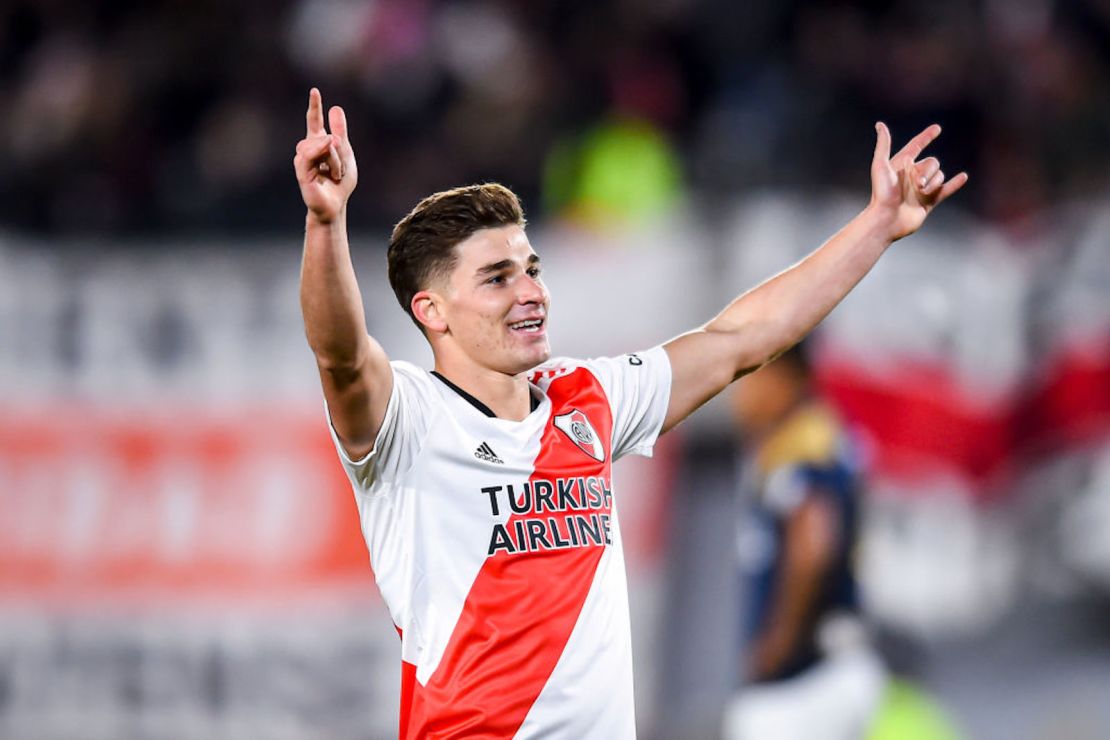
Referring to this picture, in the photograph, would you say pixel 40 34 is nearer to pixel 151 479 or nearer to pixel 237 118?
pixel 237 118

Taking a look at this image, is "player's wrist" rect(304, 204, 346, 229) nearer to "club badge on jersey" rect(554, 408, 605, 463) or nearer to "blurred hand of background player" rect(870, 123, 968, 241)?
"club badge on jersey" rect(554, 408, 605, 463)

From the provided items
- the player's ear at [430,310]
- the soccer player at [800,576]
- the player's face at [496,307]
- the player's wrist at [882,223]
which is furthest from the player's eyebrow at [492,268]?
the soccer player at [800,576]

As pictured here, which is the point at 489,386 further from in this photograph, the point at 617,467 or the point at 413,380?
the point at 617,467

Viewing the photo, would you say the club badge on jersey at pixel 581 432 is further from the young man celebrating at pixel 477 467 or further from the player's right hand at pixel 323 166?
the player's right hand at pixel 323 166

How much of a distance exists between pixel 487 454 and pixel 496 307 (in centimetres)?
36

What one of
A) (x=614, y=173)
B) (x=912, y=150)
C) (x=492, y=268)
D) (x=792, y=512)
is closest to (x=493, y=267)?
(x=492, y=268)

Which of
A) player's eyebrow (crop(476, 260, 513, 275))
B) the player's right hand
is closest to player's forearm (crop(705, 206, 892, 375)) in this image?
player's eyebrow (crop(476, 260, 513, 275))

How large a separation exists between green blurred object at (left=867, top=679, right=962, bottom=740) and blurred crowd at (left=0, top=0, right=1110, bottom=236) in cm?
267

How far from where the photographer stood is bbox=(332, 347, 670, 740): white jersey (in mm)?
3453

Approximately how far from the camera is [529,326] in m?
3.71

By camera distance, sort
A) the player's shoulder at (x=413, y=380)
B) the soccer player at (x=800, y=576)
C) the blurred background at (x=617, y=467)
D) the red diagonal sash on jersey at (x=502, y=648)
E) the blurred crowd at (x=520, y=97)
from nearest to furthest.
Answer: the red diagonal sash on jersey at (x=502, y=648) < the player's shoulder at (x=413, y=380) < the soccer player at (x=800, y=576) < the blurred background at (x=617, y=467) < the blurred crowd at (x=520, y=97)

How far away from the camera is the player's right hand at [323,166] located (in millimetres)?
3160

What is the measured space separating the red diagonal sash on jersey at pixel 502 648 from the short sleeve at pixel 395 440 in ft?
0.98

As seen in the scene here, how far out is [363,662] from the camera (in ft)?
26.2
